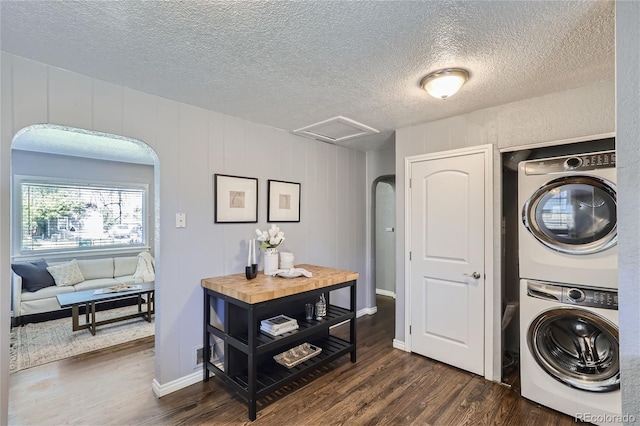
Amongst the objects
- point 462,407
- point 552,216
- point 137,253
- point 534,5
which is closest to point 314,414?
point 462,407

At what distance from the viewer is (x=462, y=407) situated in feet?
7.02

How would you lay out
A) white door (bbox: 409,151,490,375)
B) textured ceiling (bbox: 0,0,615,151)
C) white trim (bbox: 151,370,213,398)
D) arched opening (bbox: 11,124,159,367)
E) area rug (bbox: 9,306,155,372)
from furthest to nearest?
arched opening (bbox: 11,124,159,367) → area rug (bbox: 9,306,155,372) → white door (bbox: 409,151,490,375) → white trim (bbox: 151,370,213,398) → textured ceiling (bbox: 0,0,615,151)

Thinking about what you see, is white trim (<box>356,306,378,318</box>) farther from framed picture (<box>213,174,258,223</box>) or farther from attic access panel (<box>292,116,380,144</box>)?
attic access panel (<box>292,116,380,144</box>)

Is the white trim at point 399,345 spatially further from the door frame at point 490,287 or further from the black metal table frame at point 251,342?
the door frame at point 490,287

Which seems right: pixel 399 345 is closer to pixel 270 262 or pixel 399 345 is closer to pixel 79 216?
pixel 270 262

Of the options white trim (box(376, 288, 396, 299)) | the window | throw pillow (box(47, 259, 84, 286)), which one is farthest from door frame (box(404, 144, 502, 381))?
the window

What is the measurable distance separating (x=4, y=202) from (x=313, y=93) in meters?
1.99

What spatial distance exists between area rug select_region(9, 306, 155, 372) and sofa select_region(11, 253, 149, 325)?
0.25 meters

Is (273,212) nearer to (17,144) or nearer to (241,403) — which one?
(241,403)

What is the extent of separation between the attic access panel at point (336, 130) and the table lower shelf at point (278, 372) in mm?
2128

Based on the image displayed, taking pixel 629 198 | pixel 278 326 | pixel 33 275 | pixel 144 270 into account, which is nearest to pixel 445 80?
pixel 629 198

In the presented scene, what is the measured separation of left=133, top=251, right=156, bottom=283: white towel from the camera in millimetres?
4621

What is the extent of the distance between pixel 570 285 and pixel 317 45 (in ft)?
7.27

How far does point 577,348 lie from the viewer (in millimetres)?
2006
